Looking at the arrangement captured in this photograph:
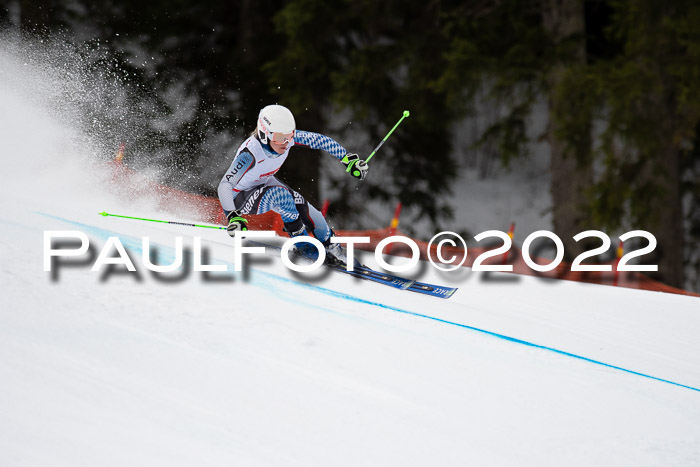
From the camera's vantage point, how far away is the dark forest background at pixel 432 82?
25.9ft

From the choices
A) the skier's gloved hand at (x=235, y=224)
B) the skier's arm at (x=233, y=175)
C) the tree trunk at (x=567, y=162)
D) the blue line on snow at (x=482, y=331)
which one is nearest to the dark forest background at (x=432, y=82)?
the tree trunk at (x=567, y=162)

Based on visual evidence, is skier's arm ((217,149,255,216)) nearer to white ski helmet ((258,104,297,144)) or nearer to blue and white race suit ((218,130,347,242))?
blue and white race suit ((218,130,347,242))

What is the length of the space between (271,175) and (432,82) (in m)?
4.78

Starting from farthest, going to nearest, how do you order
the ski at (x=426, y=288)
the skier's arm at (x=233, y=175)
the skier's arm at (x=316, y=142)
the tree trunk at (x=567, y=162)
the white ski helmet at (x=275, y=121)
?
the tree trunk at (x=567, y=162), the ski at (x=426, y=288), the skier's arm at (x=316, y=142), the skier's arm at (x=233, y=175), the white ski helmet at (x=275, y=121)

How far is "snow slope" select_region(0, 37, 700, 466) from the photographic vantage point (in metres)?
2.66

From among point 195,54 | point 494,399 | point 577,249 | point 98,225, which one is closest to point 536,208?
point 577,249

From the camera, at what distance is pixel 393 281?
5066 mm

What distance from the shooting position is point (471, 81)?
356 inches

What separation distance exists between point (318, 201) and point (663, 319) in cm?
574

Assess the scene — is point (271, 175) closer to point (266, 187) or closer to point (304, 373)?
point (266, 187)

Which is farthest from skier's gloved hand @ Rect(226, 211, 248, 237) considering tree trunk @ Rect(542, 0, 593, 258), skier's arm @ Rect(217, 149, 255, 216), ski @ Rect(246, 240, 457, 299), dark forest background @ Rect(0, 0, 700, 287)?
tree trunk @ Rect(542, 0, 593, 258)

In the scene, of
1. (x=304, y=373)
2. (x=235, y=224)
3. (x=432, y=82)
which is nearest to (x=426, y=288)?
(x=235, y=224)

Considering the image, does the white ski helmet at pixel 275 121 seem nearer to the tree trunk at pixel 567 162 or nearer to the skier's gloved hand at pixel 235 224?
the skier's gloved hand at pixel 235 224

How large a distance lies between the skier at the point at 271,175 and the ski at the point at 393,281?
18 cm
